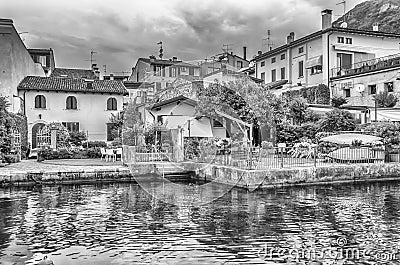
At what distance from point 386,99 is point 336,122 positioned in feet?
22.5

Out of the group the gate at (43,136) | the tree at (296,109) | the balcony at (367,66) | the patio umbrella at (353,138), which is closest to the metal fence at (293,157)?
the patio umbrella at (353,138)

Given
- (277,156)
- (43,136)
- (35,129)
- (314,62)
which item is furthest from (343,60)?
(35,129)

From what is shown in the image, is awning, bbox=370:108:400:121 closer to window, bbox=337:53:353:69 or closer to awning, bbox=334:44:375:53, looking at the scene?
window, bbox=337:53:353:69

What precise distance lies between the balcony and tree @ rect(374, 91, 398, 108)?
2.89m

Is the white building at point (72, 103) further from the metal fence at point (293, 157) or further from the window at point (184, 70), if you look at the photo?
the metal fence at point (293, 157)

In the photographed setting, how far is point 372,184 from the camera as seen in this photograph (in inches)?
944

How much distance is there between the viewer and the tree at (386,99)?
36.7m

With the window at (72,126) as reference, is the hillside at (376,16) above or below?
above

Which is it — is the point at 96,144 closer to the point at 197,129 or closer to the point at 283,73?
the point at 197,129

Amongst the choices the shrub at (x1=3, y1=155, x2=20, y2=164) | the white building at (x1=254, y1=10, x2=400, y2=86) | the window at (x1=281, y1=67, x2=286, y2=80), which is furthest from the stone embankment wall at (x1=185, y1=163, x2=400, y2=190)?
the window at (x1=281, y1=67, x2=286, y2=80)

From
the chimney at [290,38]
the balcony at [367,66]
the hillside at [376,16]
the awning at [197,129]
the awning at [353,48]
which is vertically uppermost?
the hillside at [376,16]

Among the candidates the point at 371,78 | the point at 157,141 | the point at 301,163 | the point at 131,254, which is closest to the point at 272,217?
the point at 131,254

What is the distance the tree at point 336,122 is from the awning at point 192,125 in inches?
366

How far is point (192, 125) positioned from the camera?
2825 centimetres
